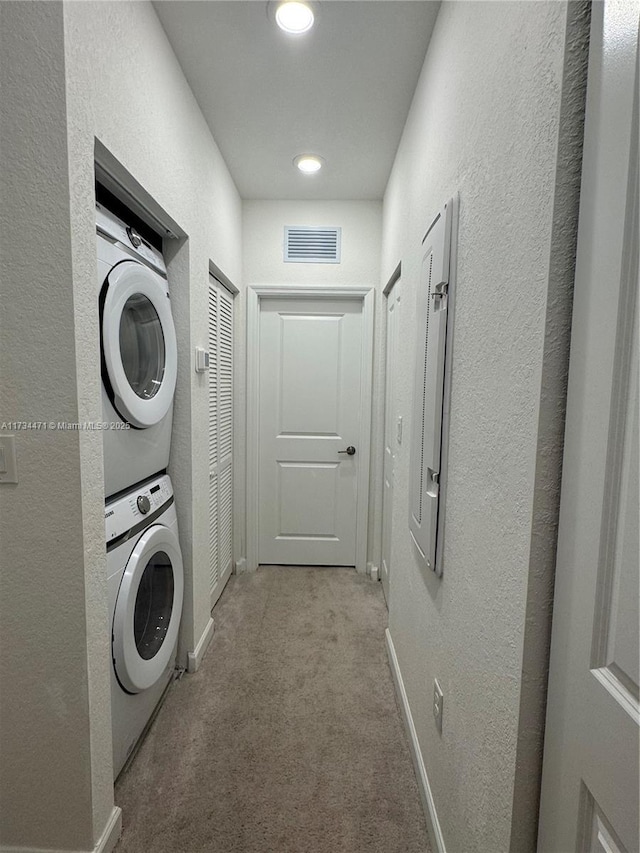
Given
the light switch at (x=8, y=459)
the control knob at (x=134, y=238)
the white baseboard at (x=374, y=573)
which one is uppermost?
the control knob at (x=134, y=238)

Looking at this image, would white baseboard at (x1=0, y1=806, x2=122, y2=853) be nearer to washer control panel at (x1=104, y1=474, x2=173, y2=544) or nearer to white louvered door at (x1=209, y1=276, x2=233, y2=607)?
washer control panel at (x1=104, y1=474, x2=173, y2=544)

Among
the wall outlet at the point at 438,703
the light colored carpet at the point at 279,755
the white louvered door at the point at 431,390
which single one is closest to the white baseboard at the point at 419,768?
the light colored carpet at the point at 279,755

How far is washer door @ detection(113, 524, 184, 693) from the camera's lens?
1309 mm

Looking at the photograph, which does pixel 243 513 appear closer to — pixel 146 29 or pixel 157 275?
pixel 157 275

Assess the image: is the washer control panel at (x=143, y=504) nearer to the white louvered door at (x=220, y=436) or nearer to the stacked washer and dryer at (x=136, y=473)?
the stacked washer and dryer at (x=136, y=473)

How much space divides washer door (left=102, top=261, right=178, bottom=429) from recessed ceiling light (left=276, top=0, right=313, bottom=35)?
0.95 metres

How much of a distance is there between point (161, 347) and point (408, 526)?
3.90 feet

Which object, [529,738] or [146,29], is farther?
[146,29]

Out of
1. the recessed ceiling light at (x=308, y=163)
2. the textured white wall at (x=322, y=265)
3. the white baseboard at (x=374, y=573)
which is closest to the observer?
the recessed ceiling light at (x=308, y=163)

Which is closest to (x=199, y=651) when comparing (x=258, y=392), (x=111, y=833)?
(x=111, y=833)

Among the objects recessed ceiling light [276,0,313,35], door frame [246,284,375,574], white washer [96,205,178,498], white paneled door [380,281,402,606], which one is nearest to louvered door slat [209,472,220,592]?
door frame [246,284,375,574]

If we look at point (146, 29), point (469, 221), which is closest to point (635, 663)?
point (469, 221)

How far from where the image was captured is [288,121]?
201cm

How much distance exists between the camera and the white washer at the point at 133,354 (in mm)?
1248
